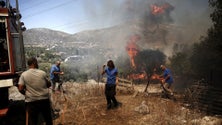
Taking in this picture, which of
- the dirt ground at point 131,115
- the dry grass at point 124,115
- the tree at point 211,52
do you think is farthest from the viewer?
the tree at point 211,52

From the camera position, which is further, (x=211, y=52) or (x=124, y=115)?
(x=211, y=52)

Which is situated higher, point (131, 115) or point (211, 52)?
point (211, 52)

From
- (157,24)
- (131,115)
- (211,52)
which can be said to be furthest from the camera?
(157,24)

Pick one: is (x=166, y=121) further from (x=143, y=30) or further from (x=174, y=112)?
(x=143, y=30)

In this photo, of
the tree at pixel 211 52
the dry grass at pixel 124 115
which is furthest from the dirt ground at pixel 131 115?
the tree at pixel 211 52

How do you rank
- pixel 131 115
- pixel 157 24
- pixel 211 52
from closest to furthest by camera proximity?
pixel 131 115 < pixel 211 52 < pixel 157 24

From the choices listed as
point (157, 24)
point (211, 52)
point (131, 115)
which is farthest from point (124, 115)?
point (157, 24)

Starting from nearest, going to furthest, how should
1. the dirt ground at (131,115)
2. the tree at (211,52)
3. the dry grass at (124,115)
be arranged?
the dirt ground at (131,115), the dry grass at (124,115), the tree at (211,52)

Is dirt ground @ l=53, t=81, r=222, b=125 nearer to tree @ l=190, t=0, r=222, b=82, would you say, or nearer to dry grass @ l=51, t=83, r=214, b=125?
dry grass @ l=51, t=83, r=214, b=125

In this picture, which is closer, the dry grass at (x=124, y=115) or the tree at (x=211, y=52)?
the dry grass at (x=124, y=115)

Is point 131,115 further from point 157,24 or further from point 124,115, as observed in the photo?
point 157,24

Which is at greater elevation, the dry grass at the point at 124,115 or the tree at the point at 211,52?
the tree at the point at 211,52

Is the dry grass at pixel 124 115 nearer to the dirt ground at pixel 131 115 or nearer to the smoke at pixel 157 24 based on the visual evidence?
the dirt ground at pixel 131 115

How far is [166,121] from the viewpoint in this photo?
6336mm
